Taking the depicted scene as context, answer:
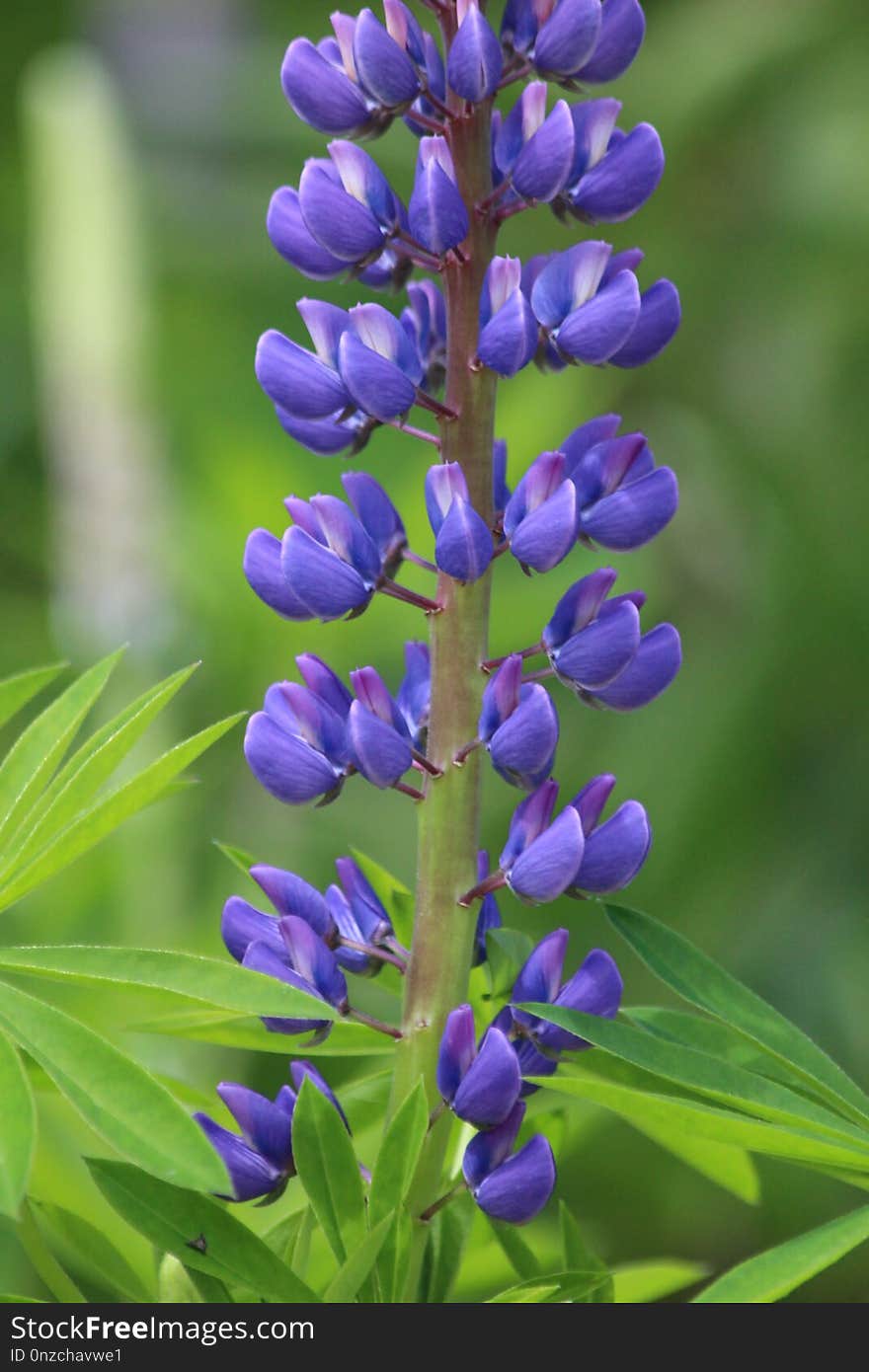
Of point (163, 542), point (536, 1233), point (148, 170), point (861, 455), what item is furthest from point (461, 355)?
point (148, 170)

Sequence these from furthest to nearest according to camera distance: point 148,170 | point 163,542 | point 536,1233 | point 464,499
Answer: point 148,170, point 163,542, point 536,1233, point 464,499

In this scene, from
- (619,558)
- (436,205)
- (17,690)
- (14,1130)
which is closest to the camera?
(14,1130)

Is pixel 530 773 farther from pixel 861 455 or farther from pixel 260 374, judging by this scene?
pixel 861 455

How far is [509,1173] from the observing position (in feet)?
2.09

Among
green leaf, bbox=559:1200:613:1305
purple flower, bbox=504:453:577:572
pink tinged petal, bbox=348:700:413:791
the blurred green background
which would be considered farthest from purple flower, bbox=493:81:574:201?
the blurred green background

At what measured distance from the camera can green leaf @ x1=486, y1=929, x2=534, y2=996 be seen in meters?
0.68

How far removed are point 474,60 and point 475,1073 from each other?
396mm

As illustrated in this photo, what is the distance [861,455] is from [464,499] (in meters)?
1.79

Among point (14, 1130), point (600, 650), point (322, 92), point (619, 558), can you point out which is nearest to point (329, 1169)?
point (14, 1130)

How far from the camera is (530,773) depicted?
67cm

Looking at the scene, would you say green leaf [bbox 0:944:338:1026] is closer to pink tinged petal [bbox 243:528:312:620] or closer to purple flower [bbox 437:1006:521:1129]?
purple flower [bbox 437:1006:521:1129]

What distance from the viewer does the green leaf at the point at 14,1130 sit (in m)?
0.49

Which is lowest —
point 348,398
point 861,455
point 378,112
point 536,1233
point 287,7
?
point 536,1233

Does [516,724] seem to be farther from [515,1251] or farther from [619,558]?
[619,558]
